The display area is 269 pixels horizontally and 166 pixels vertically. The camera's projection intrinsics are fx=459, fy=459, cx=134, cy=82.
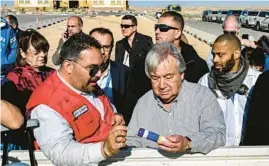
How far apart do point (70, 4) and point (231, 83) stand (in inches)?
3642

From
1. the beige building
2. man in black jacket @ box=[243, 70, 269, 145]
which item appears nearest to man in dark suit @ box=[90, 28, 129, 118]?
man in black jacket @ box=[243, 70, 269, 145]

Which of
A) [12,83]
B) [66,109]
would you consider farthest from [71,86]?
[12,83]

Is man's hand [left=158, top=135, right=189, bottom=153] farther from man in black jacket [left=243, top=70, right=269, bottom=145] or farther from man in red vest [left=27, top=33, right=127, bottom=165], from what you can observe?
man in black jacket [left=243, top=70, right=269, bottom=145]

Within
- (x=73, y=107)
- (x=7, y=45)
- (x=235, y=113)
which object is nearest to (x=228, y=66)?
(x=235, y=113)

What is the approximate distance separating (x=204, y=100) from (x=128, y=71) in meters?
Answer: 1.78

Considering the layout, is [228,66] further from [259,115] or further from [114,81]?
[114,81]

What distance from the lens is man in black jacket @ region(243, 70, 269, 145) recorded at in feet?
10.8

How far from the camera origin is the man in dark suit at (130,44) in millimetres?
6043

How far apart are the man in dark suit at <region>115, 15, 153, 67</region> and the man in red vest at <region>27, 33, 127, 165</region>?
3220 millimetres

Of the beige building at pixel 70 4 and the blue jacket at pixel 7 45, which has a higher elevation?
the blue jacket at pixel 7 45

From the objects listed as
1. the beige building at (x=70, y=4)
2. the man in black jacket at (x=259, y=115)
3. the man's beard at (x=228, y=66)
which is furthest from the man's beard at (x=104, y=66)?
the beige building at (x=70, y=4)

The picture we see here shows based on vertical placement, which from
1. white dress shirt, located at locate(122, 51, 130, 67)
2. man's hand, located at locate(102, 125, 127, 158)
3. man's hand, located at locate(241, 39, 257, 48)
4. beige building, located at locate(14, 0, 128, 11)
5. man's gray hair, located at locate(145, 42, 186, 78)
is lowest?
beige building, located at locate(14, 0, 128, 11)

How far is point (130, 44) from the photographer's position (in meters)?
6.38

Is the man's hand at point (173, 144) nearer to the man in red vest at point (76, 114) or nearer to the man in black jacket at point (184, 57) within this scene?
the man in red vest at point (76, 114)
